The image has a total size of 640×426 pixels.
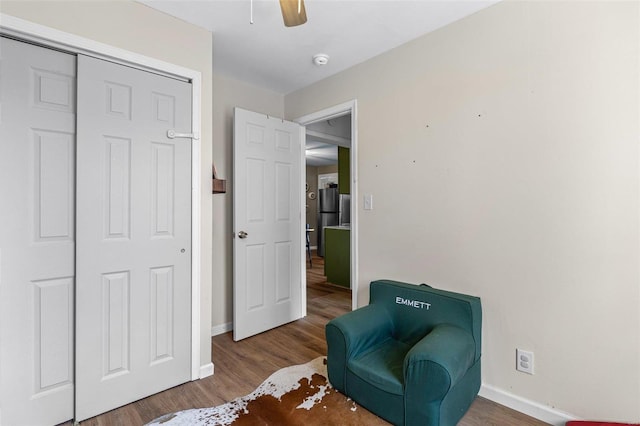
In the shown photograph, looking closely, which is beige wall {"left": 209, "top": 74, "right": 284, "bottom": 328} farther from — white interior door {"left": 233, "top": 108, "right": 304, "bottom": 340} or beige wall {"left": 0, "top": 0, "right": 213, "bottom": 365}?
beige wall {"left": 0, "top": 0, "right": 213, "bottom": 365}

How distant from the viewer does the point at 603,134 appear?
158 centimetres

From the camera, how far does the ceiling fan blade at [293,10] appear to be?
4.17 feet

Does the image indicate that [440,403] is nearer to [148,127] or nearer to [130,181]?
[130,181]

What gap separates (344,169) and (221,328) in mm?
3293

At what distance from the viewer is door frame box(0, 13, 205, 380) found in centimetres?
169

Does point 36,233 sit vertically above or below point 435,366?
above

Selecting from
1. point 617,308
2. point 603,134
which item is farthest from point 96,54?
point 617,308

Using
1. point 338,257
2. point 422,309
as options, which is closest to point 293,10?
point 422,309

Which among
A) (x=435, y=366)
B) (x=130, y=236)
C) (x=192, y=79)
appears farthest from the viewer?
(x=192, y=79)

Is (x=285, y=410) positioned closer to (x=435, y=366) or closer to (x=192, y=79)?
(x=435, y=366)

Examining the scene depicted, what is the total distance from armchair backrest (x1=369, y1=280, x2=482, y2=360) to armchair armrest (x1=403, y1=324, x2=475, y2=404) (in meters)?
0.19

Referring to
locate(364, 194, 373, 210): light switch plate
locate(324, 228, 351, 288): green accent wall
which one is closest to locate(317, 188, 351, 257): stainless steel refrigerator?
locate(324, 228, 351, 288): green accent wall

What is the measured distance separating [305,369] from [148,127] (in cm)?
201

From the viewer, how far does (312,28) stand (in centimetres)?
218
